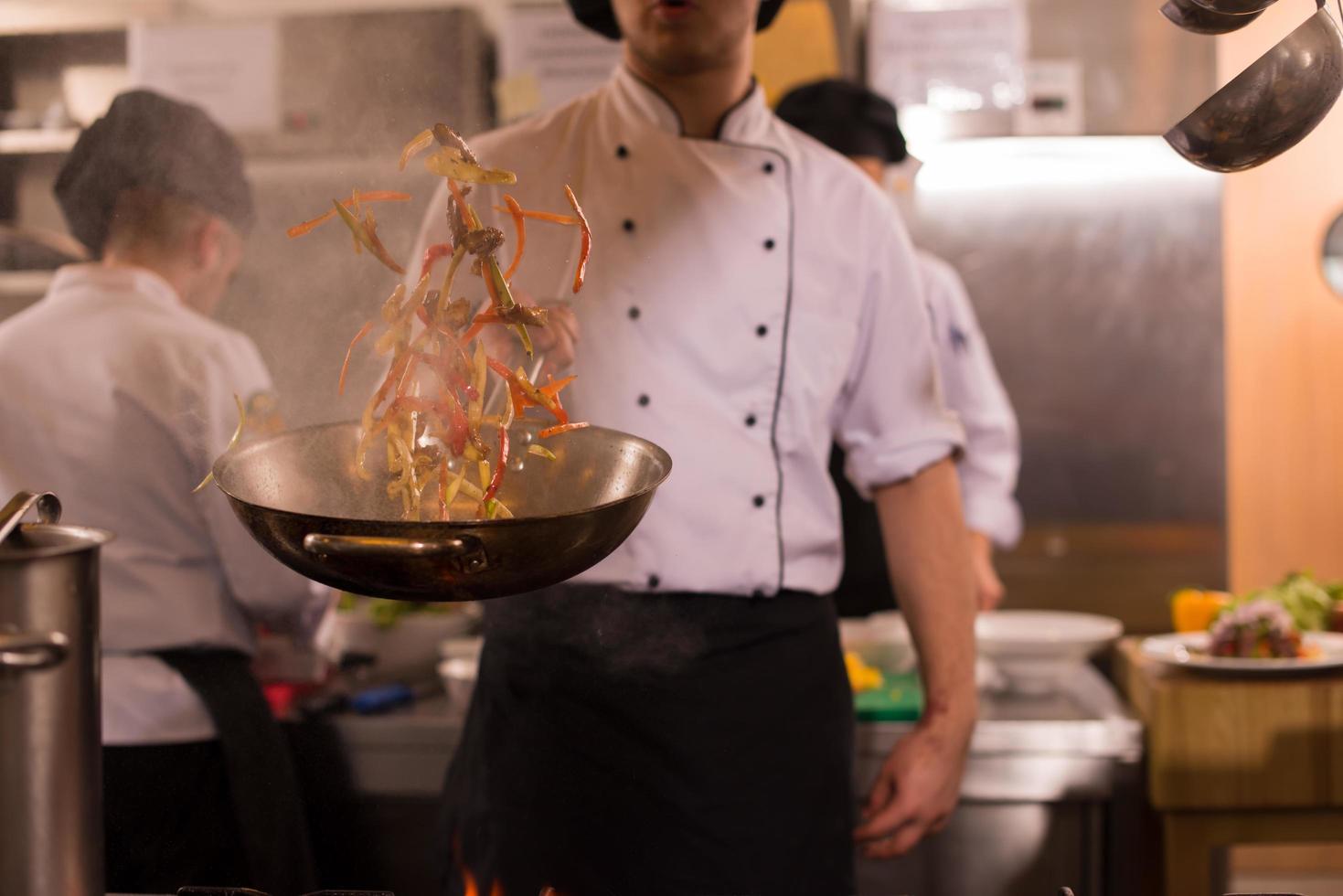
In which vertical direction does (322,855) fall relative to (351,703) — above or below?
below

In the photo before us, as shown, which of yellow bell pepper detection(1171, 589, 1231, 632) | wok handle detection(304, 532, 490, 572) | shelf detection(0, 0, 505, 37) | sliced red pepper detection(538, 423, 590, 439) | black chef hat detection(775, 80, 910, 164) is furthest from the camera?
black chef hat detection(775, 80, 910, 164)

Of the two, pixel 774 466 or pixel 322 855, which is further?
pixel 322 855

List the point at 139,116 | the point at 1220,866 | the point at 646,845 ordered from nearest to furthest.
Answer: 1. the point at 646,845
2. the point at 139,116
3. the point at 1220,866

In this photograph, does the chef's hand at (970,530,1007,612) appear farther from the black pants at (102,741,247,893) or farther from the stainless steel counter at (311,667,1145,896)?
the black pants at (102,741,247,893)

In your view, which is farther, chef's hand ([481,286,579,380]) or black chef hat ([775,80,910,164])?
black chef hat ([775,80,910,164])

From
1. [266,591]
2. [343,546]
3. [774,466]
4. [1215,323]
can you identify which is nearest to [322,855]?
[266,591]

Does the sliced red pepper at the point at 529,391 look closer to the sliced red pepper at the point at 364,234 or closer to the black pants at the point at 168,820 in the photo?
the sliced red pepper at the point at 364,234

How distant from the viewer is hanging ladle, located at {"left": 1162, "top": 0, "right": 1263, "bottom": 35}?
3.67 ft

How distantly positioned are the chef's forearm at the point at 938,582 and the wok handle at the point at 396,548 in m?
0.88

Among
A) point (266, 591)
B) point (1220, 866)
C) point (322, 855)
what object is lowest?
point (1220, 866)

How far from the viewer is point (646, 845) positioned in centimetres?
142

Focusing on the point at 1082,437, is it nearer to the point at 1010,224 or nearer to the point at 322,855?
the point at 1010,224

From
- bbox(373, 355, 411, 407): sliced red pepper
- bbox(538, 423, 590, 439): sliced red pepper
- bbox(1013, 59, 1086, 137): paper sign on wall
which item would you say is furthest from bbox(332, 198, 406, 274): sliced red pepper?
bbox(1013, 59, 1086, 137): paper sign on wall

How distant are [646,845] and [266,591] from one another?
62 centimetres
